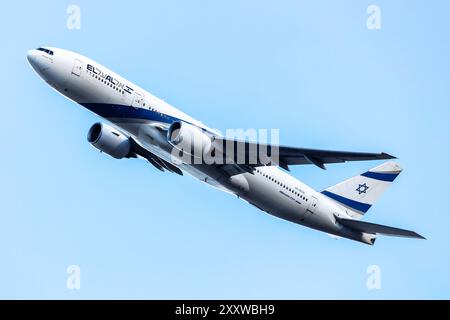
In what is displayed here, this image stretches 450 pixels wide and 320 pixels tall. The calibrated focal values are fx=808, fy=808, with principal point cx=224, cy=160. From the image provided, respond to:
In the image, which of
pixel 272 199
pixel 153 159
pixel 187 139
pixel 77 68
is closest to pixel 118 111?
pixel 77 68

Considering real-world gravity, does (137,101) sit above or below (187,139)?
above

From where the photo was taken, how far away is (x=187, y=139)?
38.2 m

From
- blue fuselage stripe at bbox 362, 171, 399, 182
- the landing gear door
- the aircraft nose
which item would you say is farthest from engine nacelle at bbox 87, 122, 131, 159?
blue fuselage stripe at bbox 362, 171, 399, 182

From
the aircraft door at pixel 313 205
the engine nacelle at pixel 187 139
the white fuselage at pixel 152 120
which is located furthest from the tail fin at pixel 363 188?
the engine nacelle at pixel 187 139

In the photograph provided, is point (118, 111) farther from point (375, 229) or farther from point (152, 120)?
point (375, 229)

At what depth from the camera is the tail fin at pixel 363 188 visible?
4581cm

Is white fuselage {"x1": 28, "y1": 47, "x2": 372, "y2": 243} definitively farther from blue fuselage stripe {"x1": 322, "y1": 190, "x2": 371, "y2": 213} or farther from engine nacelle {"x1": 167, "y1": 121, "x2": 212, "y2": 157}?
blue fuselage stripe {"x1": 322, "y1": 190, "x2": 371, "y2": 213}

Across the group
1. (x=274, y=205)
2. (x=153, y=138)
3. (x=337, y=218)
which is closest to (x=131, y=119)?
(x=153, y=138)

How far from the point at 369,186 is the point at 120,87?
→ 54.6 ft

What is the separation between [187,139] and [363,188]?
13.4 metres

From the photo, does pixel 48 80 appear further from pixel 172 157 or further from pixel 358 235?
pixel 358 235

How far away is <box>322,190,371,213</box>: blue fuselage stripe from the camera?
45.6 metres

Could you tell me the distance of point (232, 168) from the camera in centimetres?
4003

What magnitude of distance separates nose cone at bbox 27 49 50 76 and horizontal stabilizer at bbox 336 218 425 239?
17377mm
